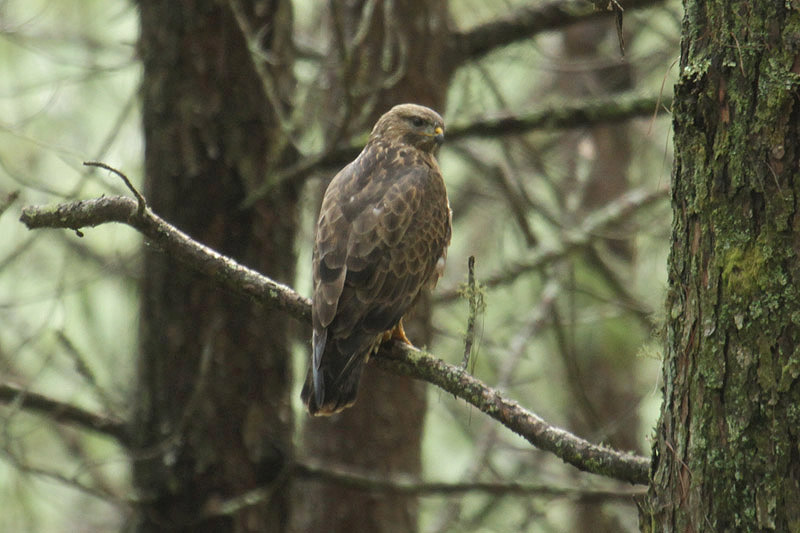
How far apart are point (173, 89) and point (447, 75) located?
1.76 m

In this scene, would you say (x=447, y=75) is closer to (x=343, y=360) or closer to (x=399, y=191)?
(x=399, y=191)

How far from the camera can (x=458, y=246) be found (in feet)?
31.7

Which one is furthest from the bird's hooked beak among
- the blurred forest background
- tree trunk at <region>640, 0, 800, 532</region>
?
tree trunk at <region>640, 0, 800, 532</region>

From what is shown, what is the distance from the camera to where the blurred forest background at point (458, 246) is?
4734 mm

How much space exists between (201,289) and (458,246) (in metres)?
5.34

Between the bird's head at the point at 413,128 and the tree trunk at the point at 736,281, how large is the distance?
7.69 feet

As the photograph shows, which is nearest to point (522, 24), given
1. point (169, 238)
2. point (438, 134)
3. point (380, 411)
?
point (438, 134)

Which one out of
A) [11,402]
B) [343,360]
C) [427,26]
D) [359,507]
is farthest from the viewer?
[359,507]

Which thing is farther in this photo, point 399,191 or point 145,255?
point 145,255

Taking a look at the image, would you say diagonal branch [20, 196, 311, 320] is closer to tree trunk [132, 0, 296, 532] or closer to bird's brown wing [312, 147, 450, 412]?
bird's brown wing [312, 147, 450, 412]

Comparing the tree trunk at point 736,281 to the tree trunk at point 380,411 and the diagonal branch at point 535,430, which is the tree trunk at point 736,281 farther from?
the tree trunk at point 380,411

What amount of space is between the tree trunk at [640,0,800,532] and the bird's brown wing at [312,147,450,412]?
61.3 inches

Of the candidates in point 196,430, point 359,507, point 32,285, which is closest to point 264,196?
point 196,430

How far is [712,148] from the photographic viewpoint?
93.8 inches
